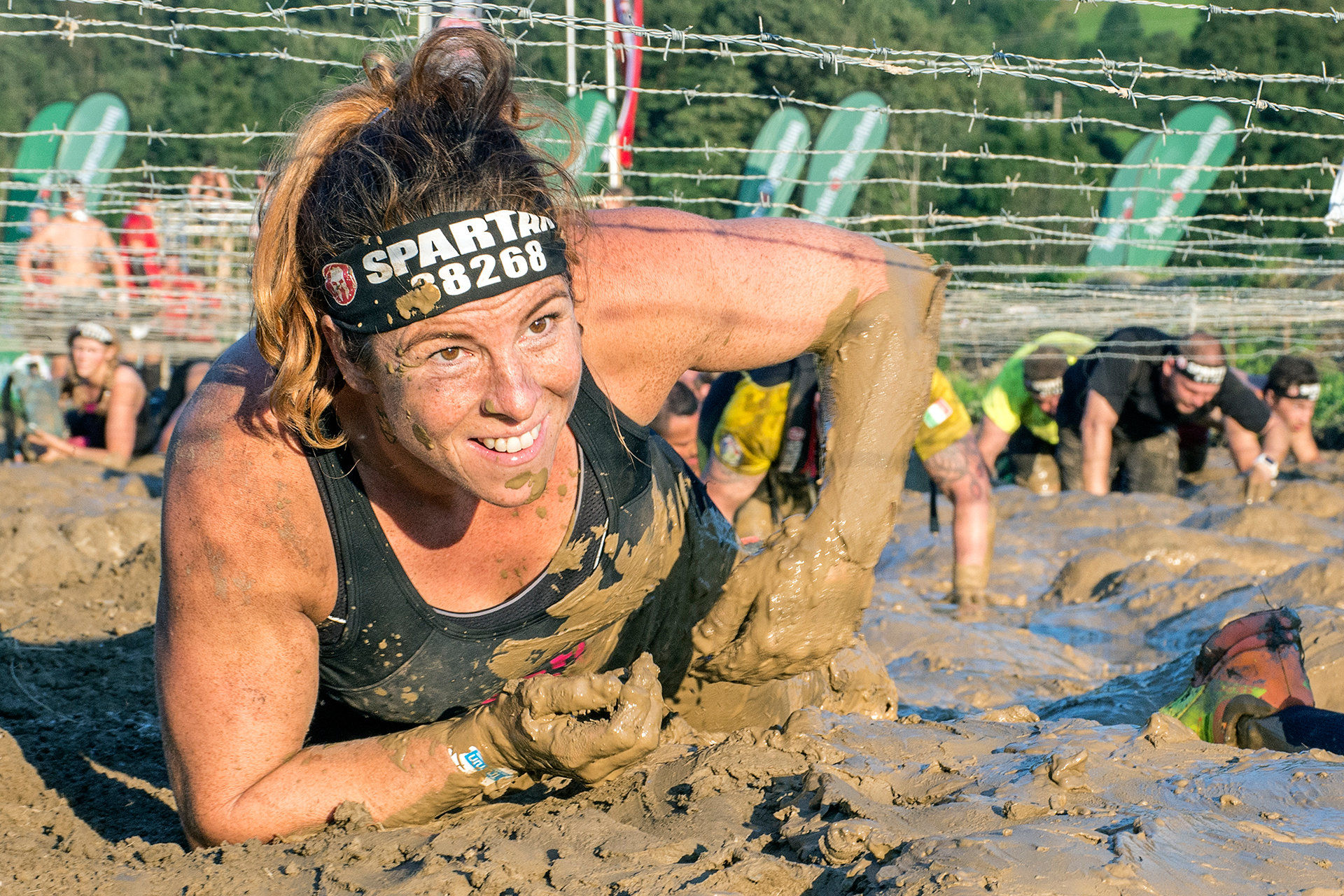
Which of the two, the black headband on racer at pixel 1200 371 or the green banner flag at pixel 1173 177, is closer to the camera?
the black headband on racer at pixel 1200 371

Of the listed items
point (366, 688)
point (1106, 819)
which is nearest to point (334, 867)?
point (366, 688)

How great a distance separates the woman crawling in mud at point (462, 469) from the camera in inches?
66.2

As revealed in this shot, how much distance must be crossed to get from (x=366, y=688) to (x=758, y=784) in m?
0.74

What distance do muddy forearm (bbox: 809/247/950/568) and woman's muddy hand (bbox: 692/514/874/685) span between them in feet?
0.15

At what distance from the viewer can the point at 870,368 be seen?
7.35 feet

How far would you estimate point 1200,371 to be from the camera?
6801mm

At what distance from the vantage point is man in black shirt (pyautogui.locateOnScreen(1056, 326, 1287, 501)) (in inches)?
270

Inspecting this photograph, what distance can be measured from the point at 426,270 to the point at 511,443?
0.29 meters

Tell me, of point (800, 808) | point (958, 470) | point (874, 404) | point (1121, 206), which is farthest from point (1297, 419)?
point (1121, 206)

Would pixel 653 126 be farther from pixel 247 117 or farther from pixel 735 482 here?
pixel 735 482

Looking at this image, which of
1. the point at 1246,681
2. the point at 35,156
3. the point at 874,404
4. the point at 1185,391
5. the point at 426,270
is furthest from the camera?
the point at 35,156

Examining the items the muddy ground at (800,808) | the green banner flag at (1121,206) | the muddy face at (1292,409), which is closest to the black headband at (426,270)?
the muddy ground at (800,808)

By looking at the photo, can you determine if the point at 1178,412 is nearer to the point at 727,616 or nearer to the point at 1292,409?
the point at 1292,409

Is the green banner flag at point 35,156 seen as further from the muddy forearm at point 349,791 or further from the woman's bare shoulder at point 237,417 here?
the muddy forearm at point 349,791
